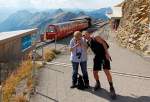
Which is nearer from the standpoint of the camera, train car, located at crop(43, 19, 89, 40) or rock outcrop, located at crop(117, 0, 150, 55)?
rock outcrop, located at crop(117, 0, 150, 55)

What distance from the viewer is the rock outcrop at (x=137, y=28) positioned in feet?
77.1

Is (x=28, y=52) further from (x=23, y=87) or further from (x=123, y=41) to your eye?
(x=123, y=41)

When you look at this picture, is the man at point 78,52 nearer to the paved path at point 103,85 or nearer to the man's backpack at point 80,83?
the man's backpack at point 80,83

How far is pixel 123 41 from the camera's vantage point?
28.4 meters

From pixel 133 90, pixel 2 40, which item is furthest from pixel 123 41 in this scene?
pixel 133 90

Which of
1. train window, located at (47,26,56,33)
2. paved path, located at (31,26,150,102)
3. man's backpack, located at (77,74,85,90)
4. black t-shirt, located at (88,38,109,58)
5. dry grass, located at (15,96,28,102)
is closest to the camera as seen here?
dry grass, located at (15,96,28,102)

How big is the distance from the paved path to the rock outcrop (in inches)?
143

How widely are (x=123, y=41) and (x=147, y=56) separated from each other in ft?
23.2

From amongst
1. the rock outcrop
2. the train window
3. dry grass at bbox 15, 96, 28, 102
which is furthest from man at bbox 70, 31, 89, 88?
the train window

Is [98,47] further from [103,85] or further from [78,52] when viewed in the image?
[103,85]

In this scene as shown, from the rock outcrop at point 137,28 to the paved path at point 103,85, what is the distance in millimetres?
3620

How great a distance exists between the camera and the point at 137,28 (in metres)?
25.5

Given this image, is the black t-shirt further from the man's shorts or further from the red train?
the red train

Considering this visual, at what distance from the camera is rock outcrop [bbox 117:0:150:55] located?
23.5 metres
